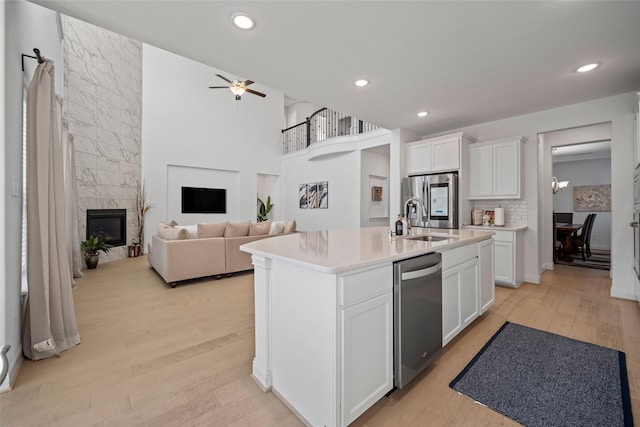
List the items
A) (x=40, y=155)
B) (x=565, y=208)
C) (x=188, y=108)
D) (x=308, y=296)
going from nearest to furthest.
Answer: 1. (x=308, y=296)
2. (x=40, y=155)
3. (x=188, y=108)
4. (x=565, y=208)

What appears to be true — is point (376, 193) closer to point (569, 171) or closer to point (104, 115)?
point (569, 171)

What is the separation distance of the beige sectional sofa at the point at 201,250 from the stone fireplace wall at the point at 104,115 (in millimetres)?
2217

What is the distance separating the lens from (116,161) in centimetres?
627

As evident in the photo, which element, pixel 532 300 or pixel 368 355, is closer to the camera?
pixel 368 355

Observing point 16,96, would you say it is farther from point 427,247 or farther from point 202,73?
point 202,73

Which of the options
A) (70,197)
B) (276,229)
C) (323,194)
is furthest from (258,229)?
(323,194)

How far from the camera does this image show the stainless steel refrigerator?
4410 mm

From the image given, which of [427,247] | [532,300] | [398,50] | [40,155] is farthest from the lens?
[532,300]

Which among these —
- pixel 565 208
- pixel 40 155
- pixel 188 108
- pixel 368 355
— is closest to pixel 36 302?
pixel 40 155

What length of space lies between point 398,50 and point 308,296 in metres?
2.36

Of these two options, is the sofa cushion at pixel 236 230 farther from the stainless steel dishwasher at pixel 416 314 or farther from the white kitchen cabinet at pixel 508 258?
the white kitchen cabinet at pixel 508 258

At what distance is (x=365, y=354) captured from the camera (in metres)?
1.47

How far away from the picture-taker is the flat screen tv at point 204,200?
7.52 m

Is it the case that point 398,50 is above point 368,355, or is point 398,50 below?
above
